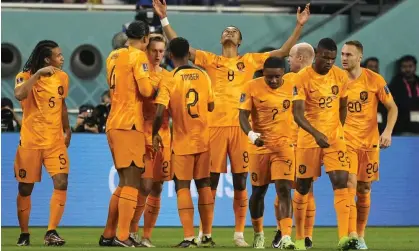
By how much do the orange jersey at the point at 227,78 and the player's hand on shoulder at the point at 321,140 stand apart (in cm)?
243

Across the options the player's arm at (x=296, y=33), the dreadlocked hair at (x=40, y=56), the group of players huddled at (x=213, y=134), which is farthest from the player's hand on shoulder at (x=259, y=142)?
the dreadlocked hair at (x=40, y=56)

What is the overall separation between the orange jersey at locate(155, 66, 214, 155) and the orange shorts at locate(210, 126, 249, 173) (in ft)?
3.58

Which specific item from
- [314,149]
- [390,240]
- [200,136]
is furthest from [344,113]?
[390,240]

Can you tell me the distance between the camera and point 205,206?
16.0 m

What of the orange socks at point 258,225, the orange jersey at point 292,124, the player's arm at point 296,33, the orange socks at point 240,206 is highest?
the player's arm at point 296,33

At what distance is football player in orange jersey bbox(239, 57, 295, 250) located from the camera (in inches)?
619

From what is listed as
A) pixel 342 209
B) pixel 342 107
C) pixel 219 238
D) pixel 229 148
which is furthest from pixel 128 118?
pixel 219 238

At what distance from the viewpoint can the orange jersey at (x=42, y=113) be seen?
1642 centimetres

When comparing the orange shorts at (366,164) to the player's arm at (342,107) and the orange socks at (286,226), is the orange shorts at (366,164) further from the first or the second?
the orange socks at (286,226)

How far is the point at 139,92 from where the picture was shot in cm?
1562

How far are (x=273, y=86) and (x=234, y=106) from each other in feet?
4.56

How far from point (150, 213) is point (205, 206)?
1.02 metres

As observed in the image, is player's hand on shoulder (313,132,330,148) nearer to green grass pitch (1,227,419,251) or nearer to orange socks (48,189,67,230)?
green grass pitch (1,227,419,251)

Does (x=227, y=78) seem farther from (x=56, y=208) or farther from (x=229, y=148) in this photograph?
(x=56, y=208)
